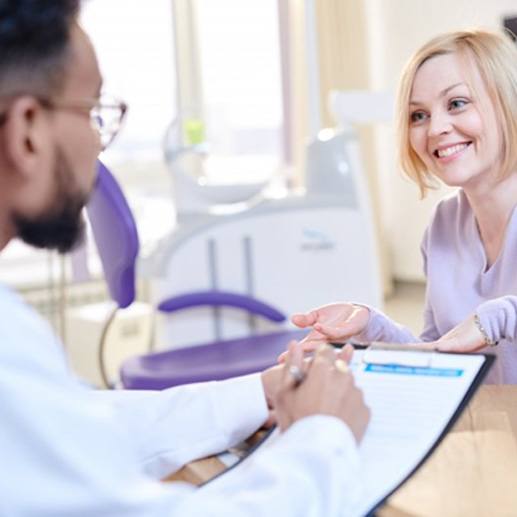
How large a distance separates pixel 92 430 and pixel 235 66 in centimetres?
411

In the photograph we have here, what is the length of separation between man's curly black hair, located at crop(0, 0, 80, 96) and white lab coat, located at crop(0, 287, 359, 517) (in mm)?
170

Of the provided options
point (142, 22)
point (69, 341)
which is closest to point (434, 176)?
point (69, 341)

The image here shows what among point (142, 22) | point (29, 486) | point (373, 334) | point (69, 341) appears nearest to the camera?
point (29, 486)

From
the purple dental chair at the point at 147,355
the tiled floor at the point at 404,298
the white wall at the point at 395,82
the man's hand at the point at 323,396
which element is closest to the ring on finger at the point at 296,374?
the man's hand at the point at 323,396

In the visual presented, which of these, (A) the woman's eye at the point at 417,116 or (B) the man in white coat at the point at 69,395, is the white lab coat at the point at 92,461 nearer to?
(B) the man in white coat at the point at 69,395

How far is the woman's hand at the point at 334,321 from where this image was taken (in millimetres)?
1220

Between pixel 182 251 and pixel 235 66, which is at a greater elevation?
pixel 235 66

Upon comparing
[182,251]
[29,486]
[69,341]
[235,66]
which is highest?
[235,66]

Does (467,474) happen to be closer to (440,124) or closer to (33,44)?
(33,44)

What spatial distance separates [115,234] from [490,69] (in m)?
0.86

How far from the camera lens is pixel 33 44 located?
2.36ft

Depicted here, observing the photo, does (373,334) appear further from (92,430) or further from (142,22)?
(142,22)

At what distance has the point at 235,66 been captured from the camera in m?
4.61

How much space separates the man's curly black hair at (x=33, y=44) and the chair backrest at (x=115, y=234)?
1096mm
